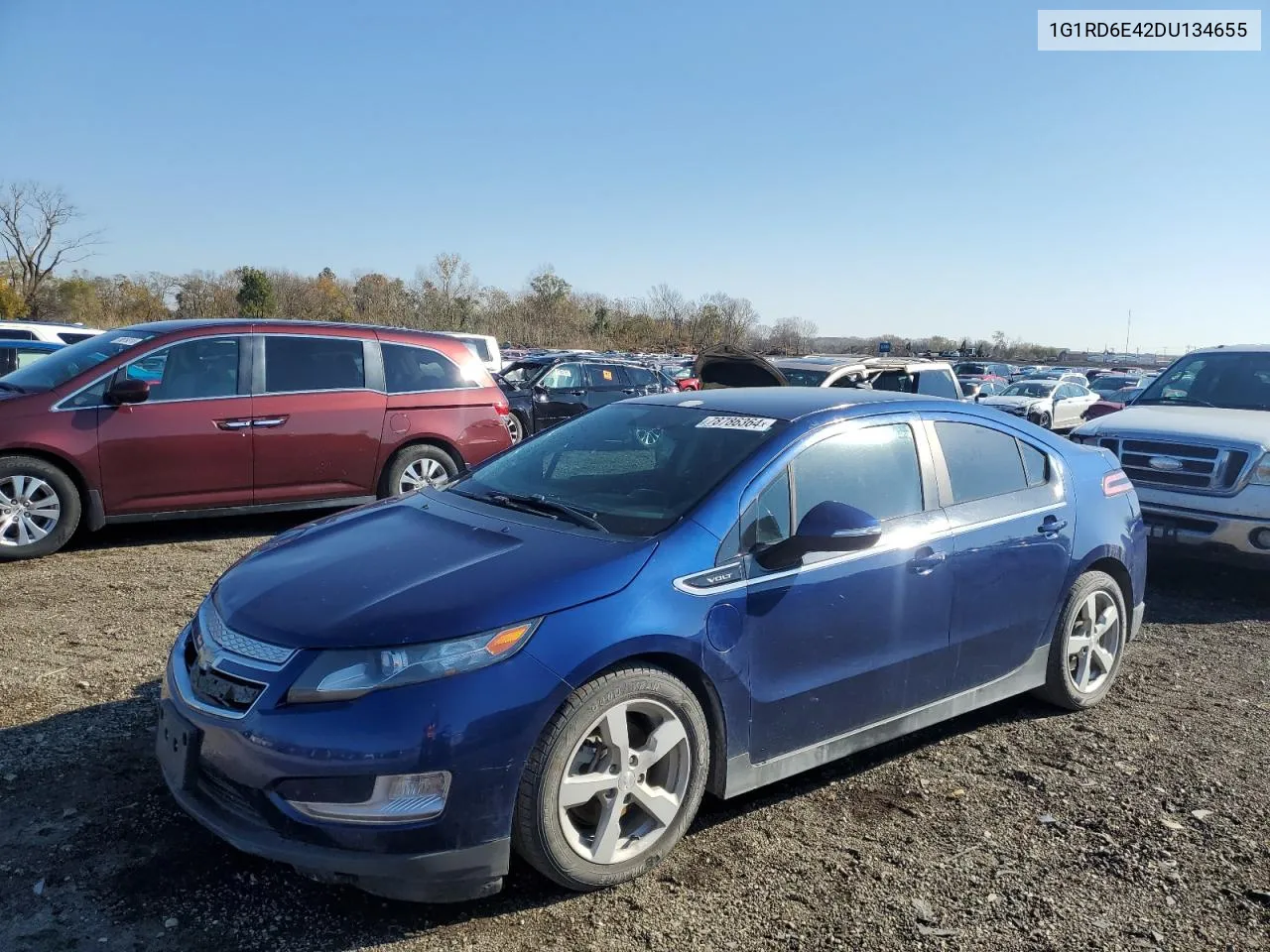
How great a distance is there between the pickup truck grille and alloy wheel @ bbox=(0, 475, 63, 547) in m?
7.69

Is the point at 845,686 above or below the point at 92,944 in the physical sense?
above

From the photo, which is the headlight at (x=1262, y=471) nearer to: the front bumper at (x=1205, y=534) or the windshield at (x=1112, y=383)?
the front bumper at (x=1205, y=534)

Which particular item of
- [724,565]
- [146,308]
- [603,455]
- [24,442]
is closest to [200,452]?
[24,442]

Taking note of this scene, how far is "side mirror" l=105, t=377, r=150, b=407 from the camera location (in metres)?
7.09

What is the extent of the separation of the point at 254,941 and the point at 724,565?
1815 mm

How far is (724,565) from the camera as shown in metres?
3.28

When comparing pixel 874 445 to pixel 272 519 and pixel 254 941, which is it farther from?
pixel 272 519

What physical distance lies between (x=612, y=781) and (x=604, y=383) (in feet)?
49.6

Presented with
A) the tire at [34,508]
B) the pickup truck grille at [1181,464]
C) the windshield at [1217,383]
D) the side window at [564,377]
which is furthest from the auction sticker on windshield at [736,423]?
the side window at [564,377]

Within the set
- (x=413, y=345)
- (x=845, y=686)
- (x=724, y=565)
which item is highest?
(x=413, y=345)

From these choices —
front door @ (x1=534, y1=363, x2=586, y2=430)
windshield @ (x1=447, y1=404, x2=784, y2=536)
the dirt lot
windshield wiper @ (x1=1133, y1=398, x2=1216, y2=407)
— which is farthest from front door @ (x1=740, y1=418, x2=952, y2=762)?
front door @ (x1=534, y1=363, x2=586, y2=430)

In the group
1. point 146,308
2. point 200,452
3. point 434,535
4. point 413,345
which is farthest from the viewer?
point 146,308

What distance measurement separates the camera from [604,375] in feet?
59.0

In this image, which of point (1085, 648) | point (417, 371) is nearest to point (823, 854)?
point (1085, 648)
